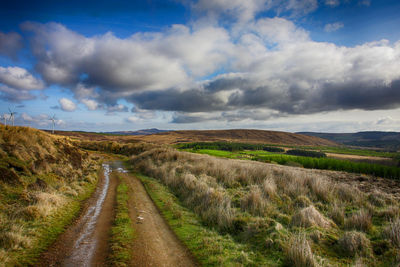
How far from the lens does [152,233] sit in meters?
8.88

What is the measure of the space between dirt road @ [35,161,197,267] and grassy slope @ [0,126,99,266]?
603 millimetres

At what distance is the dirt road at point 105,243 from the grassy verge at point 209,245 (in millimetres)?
390

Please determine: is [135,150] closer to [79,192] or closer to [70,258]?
[79,192]

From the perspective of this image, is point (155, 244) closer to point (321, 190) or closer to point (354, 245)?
point (354, 245)

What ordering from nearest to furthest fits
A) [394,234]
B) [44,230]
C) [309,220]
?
1. [394,234]
2. [44,230]
3. [309,220]

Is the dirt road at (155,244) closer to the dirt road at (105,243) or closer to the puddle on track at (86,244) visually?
the dirt road at (105,243)

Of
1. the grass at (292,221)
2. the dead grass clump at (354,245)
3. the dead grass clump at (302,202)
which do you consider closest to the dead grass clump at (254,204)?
the grass at (292,221)

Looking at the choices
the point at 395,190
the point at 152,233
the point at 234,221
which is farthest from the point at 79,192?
the point at 395,190

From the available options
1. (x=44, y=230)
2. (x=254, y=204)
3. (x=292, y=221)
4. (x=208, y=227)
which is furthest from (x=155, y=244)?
(x=292, y=221)

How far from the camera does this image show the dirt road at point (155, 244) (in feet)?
21.9

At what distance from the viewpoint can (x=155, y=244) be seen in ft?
25.8

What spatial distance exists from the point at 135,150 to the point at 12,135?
45.9m

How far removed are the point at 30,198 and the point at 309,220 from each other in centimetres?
1439

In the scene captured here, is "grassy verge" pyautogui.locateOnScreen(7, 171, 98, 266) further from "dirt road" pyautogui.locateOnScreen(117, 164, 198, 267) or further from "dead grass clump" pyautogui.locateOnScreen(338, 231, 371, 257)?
"dead grass clump" pyautogui.locateOnScreen(338, 231, 371, 257)
